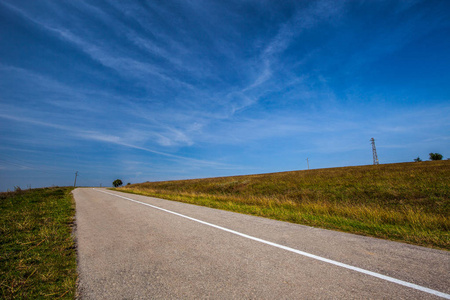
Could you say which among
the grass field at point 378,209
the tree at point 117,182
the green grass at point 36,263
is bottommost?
the grass field at point 378,209

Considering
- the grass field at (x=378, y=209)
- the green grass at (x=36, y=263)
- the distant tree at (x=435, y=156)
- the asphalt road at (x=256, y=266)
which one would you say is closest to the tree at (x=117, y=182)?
the grass field at (x=378, y=209)

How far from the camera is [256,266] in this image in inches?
142

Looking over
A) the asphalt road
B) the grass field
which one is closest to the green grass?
the asphalt road

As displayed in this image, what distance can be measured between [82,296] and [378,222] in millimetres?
8461

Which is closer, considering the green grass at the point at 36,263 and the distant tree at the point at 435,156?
the green grass at the point at 36,263

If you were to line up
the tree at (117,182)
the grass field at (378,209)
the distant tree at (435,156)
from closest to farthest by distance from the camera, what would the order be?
the grass field at (378,209)
the distant tree at (435,156)
the tree at (117,182)

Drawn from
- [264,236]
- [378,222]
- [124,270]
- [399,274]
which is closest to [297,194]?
[378,222]

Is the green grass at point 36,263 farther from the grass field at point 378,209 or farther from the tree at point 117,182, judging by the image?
the tree at point 117,182

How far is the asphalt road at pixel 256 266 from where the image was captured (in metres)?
2.81

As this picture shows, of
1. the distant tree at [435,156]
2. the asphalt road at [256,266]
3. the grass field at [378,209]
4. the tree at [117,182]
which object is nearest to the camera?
the asphalt road at [256,266]

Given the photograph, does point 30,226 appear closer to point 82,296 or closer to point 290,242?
point 82,296

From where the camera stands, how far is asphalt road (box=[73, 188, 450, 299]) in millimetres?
2811

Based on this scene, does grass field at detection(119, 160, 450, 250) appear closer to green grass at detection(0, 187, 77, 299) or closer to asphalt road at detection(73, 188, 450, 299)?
asphalt road at detection(73, 188, 450, 299)

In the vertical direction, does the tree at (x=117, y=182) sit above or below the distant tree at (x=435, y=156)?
below
